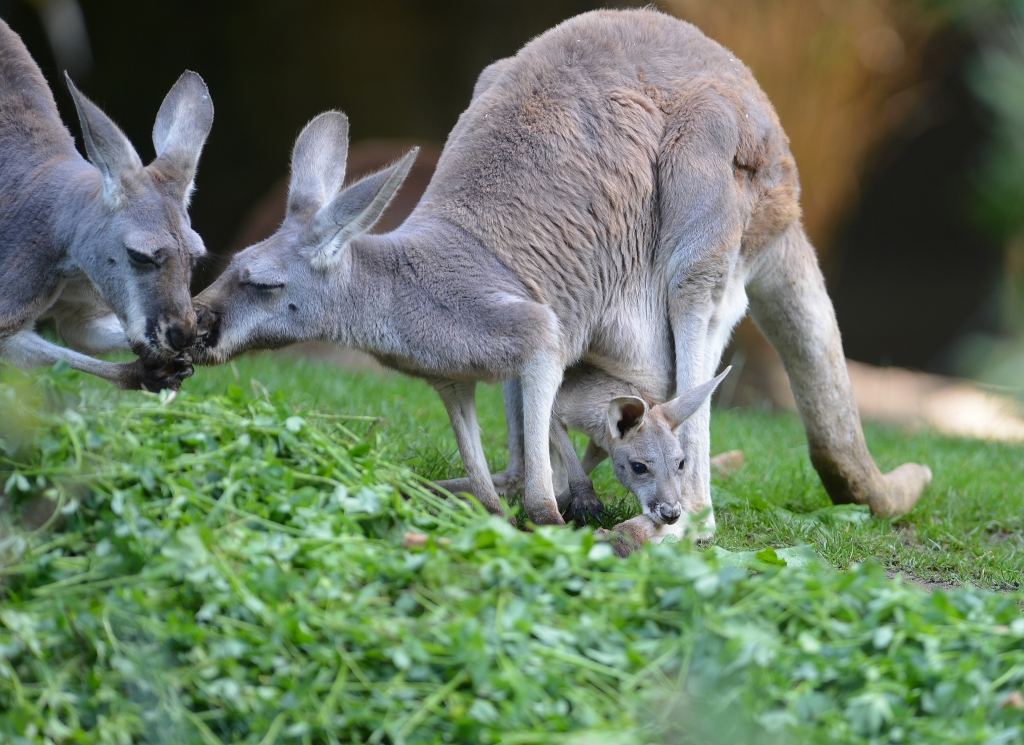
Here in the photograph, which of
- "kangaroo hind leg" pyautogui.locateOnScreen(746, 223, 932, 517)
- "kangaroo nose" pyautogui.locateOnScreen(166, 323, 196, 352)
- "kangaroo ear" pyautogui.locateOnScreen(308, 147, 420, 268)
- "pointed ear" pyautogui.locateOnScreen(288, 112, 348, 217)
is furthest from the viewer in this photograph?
"kangaroo hind leg" pyautogui.locateOnScreen(746, 223, 932, 517)

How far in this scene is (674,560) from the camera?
8.90 ft

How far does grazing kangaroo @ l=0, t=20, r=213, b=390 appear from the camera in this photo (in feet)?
12.5

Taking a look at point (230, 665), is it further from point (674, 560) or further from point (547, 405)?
point (547, 405)

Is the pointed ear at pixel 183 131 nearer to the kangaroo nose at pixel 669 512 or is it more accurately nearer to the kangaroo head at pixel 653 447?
the kangaroo head at pixel 653 447

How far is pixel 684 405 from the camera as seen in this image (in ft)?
14.1

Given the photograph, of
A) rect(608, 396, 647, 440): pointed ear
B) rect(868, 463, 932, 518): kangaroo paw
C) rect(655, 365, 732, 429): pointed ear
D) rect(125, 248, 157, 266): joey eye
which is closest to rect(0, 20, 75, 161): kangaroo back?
rect(125, 248, 157, 266): joey eye

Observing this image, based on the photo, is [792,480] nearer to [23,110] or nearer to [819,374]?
[819,374]

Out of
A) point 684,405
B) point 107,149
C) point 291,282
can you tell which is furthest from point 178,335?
point 684,405

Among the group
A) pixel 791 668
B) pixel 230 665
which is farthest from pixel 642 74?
pixel 230 665

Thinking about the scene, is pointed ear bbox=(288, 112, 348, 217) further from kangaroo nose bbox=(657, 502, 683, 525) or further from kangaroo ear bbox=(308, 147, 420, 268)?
kangaroo nose bbox=(657, 502, 683, 525)

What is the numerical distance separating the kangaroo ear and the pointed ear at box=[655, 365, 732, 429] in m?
1.46

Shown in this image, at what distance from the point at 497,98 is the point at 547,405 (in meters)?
1.45

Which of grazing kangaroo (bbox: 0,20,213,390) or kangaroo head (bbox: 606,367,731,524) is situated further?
kangaroo head (bbox: 606,367,731,524)

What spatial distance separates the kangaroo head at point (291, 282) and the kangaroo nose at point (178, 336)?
0.12 metres
